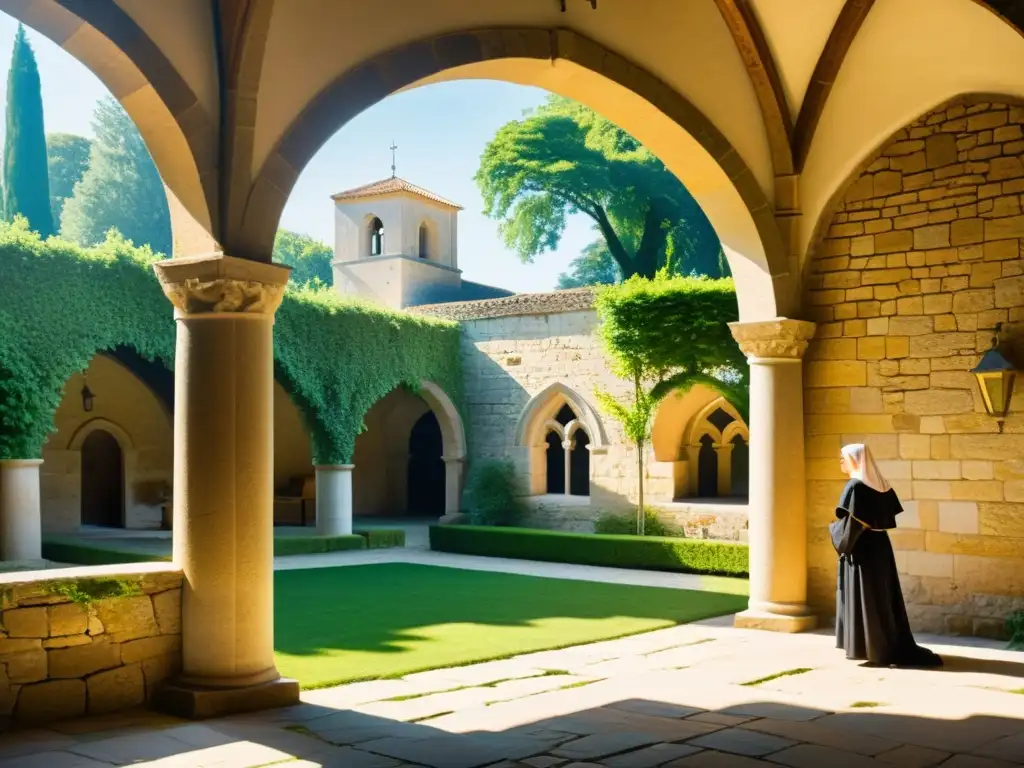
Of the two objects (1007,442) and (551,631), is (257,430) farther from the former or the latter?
(1007,442)

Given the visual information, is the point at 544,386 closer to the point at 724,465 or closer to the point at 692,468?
the point at 692,468

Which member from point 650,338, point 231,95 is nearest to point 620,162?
point 650,338

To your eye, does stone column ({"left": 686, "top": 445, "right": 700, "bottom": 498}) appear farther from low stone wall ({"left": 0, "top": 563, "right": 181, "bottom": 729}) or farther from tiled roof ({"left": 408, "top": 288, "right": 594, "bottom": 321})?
low stone wall ({"left": 0, "top": 563, "right": 181, "bottom": 729})

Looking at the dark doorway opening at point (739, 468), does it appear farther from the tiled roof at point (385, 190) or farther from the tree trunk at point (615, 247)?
the tiled roof at point (385, 190)

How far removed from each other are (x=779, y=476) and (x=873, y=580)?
61.2 inches

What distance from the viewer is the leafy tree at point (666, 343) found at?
46.9 ft

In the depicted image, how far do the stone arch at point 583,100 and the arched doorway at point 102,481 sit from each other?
43.3 ft

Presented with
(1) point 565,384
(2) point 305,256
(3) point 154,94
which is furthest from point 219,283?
(2) point 305,256

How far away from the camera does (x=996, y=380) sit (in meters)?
6.77

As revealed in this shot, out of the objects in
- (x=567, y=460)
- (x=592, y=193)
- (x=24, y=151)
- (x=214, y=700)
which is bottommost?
(x=214, y=700)

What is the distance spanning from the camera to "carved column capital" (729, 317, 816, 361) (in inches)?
297

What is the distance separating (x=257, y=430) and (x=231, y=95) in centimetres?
165

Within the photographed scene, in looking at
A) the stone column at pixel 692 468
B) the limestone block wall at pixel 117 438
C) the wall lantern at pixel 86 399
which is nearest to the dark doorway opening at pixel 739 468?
the stone column at pixel 692 468

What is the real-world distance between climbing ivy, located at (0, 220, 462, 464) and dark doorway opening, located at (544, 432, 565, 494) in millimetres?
1745
